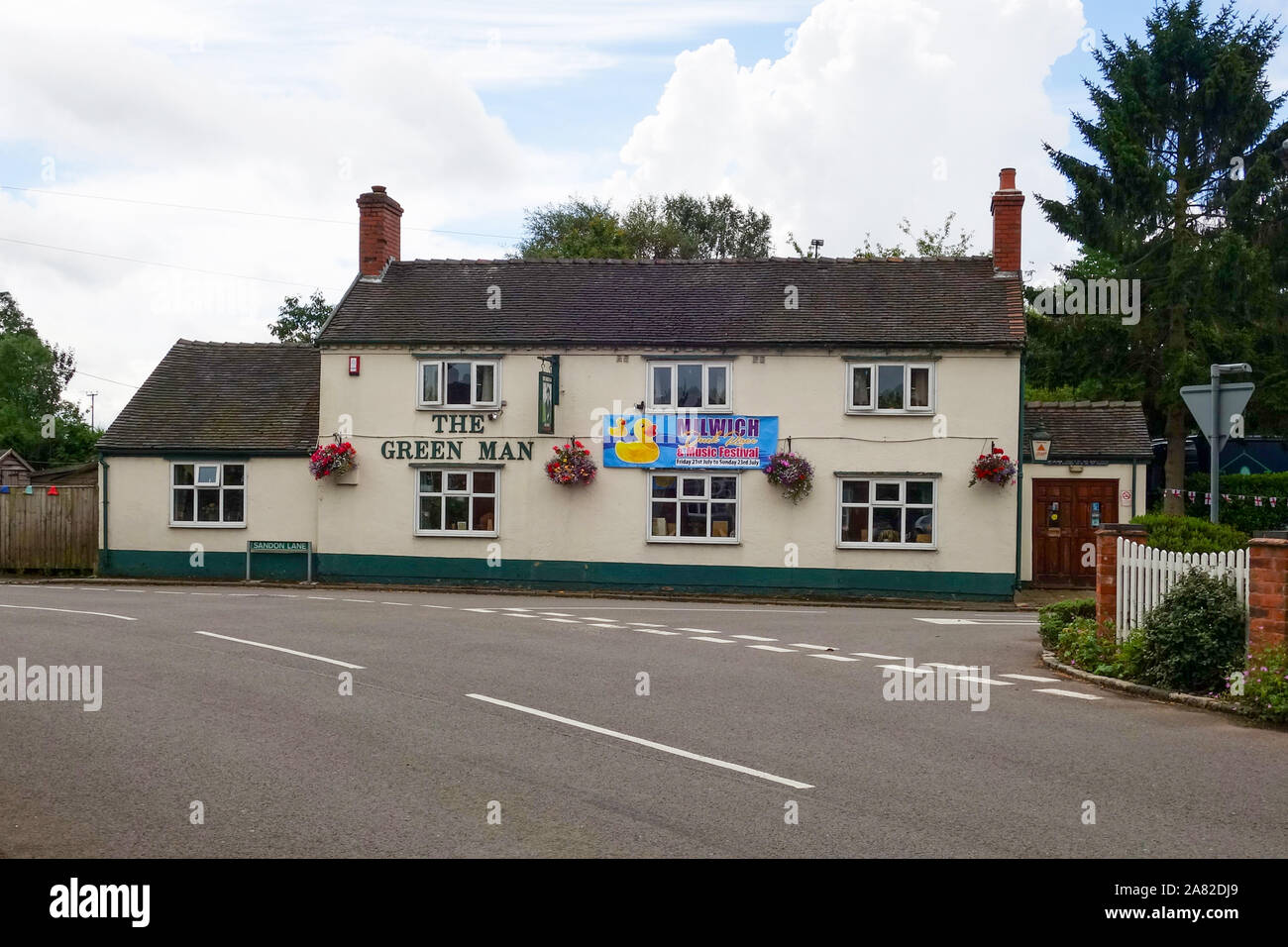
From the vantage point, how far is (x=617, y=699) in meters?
11.4

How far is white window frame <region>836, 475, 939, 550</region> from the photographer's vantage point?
26.2m

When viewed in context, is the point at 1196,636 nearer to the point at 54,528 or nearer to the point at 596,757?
the point at 596,757

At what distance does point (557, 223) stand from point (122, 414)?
35156 mm

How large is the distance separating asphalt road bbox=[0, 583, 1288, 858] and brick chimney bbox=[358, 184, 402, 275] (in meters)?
15.8

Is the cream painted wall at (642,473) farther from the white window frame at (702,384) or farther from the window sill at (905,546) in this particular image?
the white window frame at (702,384)

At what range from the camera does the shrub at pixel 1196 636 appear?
11.9 m

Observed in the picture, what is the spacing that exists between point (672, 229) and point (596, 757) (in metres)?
51.9

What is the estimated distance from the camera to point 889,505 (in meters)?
26.3

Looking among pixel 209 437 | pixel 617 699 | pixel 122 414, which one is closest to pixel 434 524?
pixel 209 437

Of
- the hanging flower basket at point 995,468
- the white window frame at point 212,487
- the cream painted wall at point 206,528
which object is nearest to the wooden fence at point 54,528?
the cream painted wall at point 206,528

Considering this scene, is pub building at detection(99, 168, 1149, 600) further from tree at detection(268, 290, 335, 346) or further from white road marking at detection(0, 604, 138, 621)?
tree at detection(268, 290, 335, 346)

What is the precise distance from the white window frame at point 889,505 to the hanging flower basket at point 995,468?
981 millimetres

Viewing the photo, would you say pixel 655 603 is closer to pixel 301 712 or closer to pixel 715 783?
pixel 301 712

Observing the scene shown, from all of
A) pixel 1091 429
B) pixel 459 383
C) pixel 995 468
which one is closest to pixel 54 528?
pixel 459 383
